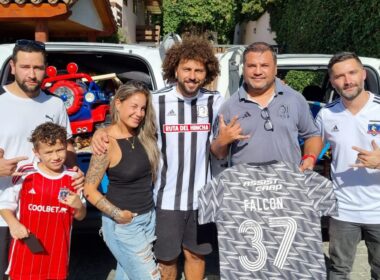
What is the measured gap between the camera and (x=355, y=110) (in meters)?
2.87

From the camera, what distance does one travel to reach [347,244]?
2947 mm

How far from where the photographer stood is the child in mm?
2617

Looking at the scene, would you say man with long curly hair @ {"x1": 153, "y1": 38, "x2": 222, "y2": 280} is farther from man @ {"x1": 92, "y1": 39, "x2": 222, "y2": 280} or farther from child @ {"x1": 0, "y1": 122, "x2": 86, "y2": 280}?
child @ {"x1": 0, "y1": 122, "x2": 86, "y2": 280}

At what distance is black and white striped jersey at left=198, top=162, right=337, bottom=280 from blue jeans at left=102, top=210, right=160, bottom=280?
40 cm

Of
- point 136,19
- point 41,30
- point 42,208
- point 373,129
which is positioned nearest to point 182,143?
point 42,208

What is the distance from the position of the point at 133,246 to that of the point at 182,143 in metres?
0.71

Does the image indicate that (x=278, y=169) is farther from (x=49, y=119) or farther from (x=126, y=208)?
(x=49, y=119)

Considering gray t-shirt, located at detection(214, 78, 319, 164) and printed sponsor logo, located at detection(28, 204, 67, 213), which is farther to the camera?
gray t-shirt, located at detection(214, 78, 319, 164)

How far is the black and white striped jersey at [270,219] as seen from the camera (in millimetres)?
2656

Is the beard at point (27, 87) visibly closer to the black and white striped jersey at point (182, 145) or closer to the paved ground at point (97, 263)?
the black and white striped jersey at point (182, 145)

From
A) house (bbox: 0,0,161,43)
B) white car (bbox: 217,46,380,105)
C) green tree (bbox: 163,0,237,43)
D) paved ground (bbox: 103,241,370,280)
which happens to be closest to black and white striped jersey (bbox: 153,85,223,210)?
white car (bbox: 217,46,380,105)

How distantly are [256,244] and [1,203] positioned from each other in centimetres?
155

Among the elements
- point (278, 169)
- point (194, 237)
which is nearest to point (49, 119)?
point (194, 237)

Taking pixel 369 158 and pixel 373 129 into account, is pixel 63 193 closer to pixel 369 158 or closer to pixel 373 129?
pixel 369 158
